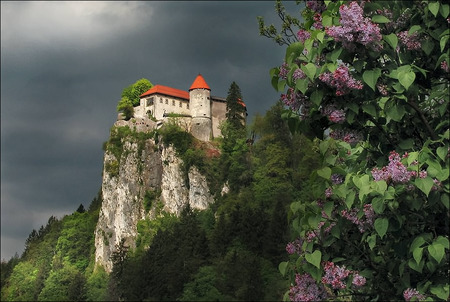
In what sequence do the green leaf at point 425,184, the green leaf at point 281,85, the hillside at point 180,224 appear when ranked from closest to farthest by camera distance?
1. the green leaf at point 425,184
2. the green leaf at point 281,85
3. the hillside at point 180,224

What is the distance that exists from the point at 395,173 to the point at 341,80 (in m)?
1.00

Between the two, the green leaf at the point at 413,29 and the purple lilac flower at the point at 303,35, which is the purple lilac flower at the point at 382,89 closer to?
the green leaf at the point at 413,29

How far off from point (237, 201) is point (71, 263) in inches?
1801

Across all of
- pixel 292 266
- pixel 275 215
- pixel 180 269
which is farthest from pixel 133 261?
pixel 292 266

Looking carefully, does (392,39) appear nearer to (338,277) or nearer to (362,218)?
(362,218)

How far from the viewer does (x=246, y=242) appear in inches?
2419

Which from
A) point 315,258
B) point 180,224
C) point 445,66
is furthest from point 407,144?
point 180,224

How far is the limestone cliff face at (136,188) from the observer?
87000 mm

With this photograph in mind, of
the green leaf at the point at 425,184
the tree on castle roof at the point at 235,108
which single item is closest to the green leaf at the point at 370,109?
the green leaf at the point at 425,184

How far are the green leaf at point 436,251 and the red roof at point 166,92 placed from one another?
93.8 metres

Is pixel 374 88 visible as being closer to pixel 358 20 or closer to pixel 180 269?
pixel 358 20

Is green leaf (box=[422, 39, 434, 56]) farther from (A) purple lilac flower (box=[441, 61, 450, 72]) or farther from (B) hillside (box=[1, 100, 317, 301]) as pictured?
(B) hillside (box=[1, 100, 317, 301])

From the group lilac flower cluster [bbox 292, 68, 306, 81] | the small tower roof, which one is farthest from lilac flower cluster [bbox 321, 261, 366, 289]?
the small tower roof

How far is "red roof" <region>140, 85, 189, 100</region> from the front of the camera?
9850cm
